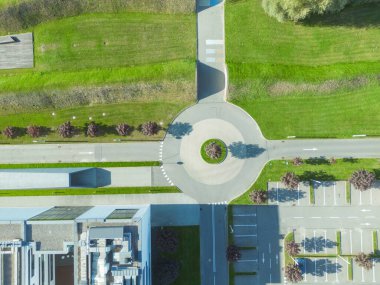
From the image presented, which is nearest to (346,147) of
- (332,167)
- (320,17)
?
(332,167)

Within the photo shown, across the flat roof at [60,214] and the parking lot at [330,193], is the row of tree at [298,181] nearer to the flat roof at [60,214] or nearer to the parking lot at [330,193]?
the parking lot at [330,193]

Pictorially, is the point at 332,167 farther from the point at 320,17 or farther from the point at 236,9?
the point at 236,9

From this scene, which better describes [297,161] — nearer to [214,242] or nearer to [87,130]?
[214,242]

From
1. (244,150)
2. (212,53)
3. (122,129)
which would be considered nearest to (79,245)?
(122,129)

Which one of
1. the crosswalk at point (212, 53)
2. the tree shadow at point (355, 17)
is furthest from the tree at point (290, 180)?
the tree shadow at point (355, 17)

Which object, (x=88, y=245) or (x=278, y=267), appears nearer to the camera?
(x=88, y=245)

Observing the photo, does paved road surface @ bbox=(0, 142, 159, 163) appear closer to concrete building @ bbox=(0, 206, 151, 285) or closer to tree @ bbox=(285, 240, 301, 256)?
concrete building @ bbox=(0, 206, 151, 285)
